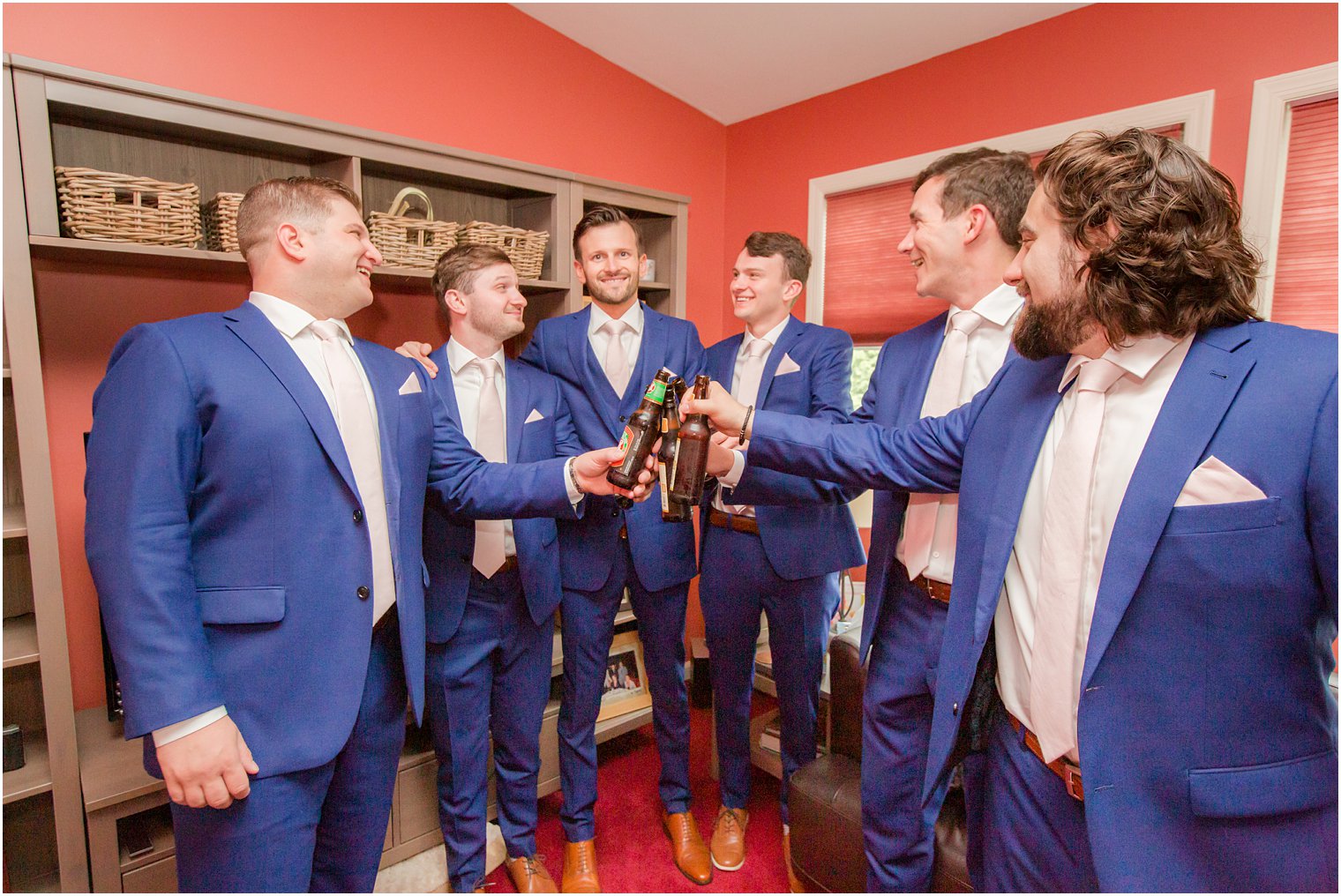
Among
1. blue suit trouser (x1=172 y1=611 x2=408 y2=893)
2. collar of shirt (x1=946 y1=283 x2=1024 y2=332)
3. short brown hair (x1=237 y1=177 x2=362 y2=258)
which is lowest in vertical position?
blue suit trouser (x1=172 y1=611 x2=408 y2=893)

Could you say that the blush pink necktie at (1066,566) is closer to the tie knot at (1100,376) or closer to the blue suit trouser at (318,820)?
the tie knot at (1100,376)

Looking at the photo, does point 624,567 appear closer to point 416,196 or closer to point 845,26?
point 416,196

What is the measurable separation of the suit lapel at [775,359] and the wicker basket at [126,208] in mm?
1777

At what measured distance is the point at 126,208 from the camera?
191 cm

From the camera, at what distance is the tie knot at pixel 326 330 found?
1.54 m

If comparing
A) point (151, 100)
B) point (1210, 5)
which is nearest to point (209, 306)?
point (151, 100)

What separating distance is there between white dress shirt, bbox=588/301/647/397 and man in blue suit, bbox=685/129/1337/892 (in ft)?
4.75

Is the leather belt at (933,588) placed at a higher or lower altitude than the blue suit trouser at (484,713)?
higher

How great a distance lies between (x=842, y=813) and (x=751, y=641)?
0.59 metres

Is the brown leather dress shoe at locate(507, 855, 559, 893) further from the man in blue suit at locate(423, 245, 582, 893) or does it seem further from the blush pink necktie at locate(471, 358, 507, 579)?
the blush pink necktie at locate(471, 358, 507, 579)

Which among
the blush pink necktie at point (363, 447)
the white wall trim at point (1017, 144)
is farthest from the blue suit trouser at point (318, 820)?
the white wall trim at point (1017, 144)

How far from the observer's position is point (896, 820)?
177 centimetres

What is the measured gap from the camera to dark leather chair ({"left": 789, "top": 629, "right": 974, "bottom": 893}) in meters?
1.85

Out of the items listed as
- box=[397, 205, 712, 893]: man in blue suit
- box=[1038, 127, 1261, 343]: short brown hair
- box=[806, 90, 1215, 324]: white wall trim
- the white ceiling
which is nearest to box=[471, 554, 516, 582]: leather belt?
box=[397, 205, 712, 893]: man in blue suit
